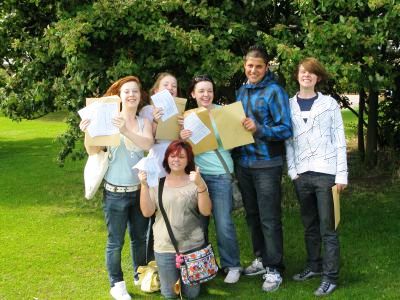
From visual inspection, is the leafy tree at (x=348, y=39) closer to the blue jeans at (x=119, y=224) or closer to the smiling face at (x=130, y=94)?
the smiling face at (x=130, y=94)

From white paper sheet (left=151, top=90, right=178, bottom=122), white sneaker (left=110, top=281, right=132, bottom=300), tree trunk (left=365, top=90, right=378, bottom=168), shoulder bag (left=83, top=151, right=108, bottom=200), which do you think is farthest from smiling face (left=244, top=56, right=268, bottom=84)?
tree trunk (left=365, top=90, right=378, bottom=168)

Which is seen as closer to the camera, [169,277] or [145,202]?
[145,202]

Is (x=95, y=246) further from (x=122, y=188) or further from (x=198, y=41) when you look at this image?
(x=198, y=41)

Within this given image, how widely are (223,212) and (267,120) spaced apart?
877mm

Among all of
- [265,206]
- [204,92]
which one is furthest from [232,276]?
[204,92]

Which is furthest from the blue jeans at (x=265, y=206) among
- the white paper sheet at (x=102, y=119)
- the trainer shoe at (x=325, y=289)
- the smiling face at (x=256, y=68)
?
the white paper sheet at (x=102, y=119)

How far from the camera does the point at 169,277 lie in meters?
4.91

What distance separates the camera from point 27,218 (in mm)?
8289

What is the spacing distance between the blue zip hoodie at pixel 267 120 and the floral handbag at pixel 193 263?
0.78 meters

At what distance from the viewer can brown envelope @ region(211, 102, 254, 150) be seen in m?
4.78

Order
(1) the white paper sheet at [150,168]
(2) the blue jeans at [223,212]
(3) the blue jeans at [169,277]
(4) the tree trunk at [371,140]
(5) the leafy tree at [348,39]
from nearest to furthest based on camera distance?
(1) the white paper sheet at [150,168], (3) the blue jeans at [169,277], (2) the blue jeans at [223,212], (5) the leafy tree at [348,39], (4) the tree trunk at [371,140]

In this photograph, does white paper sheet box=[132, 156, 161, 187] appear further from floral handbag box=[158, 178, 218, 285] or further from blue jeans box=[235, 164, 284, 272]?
blue jeans box=[235, 164, 284, 272]

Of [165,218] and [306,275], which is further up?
[165,218]

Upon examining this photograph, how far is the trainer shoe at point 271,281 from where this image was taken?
5.07 m
